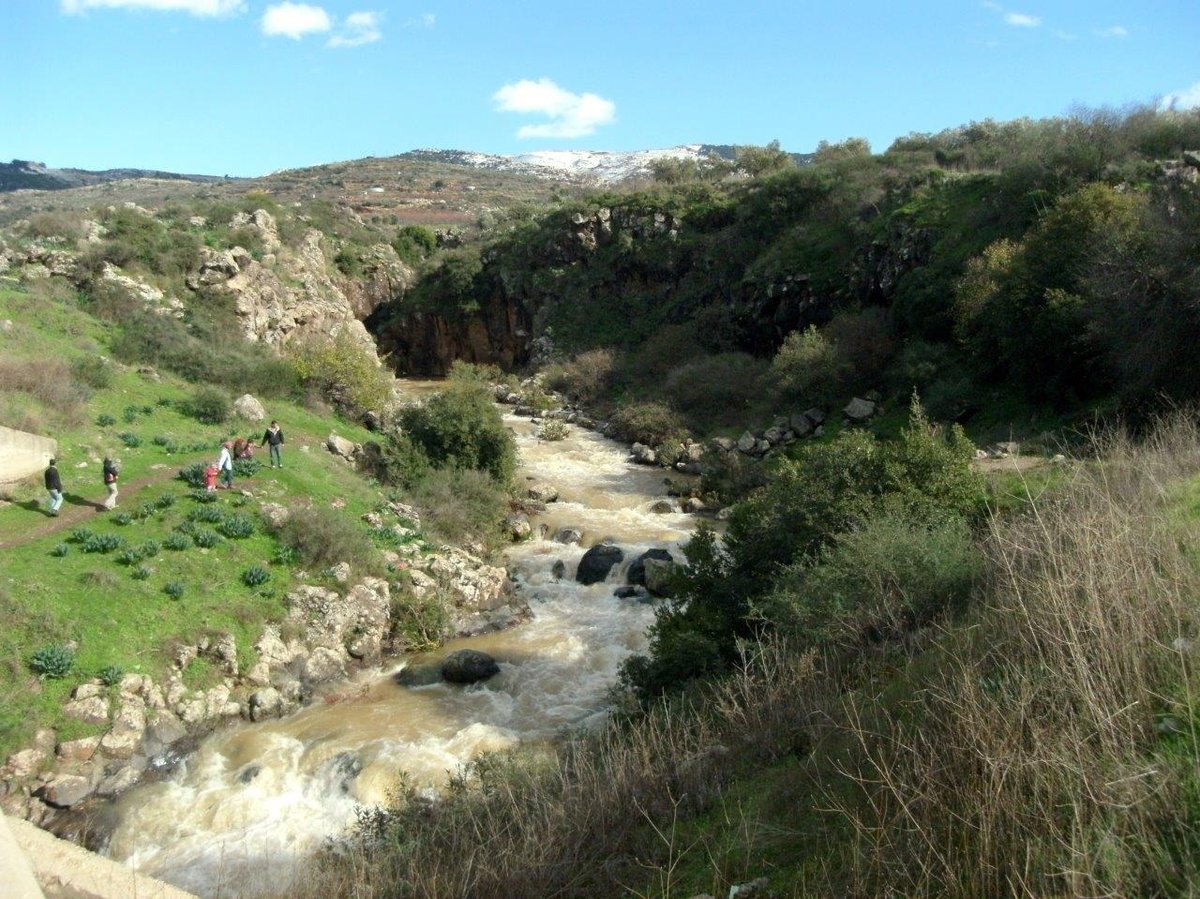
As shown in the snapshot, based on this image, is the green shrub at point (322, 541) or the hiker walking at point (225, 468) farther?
the hiker walking at point (225, 468)

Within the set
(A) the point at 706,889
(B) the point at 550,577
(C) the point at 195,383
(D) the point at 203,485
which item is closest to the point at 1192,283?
(B) the point at 550,577

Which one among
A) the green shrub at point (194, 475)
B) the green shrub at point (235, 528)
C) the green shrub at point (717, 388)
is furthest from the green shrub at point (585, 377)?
the green shrub at point (235, 528)

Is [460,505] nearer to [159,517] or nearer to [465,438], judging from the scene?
[465,438]

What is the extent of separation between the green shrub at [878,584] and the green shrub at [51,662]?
35.5 feet

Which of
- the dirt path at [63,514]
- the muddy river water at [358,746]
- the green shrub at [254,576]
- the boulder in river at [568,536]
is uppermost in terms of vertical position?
the dirt path at [63,514]

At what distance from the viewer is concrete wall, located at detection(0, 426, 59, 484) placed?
16.5m

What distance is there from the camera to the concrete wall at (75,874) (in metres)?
5.62

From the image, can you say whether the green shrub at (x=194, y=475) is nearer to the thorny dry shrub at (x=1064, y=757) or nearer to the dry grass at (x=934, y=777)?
the dry grass at (x=934, y=777)

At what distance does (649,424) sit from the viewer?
106 ft

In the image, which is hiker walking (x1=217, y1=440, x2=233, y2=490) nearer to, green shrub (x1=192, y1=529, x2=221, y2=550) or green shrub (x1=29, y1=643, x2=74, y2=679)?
green shrub (x1=192, y1=529, x2=221, y2=550)

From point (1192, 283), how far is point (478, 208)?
264 feet

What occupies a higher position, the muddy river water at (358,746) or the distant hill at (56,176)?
the distant hill at (56,176)

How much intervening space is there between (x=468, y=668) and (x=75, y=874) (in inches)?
349

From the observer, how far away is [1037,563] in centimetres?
666
